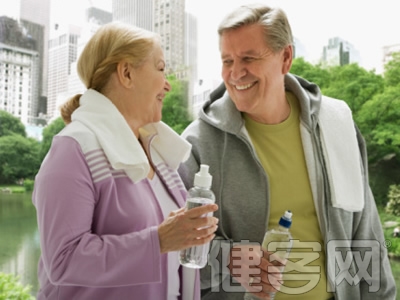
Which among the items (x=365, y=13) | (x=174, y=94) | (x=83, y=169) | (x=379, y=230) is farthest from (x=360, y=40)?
(x=83, y=169)

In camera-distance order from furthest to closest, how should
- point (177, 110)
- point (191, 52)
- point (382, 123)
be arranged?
point (382, 123) < point (191, 52) < point (177, 110)

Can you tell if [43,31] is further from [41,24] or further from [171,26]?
[171,26]

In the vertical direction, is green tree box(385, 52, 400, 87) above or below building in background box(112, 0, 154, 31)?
below

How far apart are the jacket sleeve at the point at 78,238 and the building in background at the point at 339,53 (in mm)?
2186

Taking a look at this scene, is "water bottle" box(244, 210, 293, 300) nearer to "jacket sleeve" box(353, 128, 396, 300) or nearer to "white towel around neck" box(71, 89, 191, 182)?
"jacket sleeve" box(353, 128, 396, 300)

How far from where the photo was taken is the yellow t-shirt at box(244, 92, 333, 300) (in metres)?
1.35

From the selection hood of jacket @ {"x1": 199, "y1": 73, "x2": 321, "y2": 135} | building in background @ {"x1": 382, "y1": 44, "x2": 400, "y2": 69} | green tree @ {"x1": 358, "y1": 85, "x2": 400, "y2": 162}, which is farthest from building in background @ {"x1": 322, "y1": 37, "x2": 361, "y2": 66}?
hood of jacket @ {"x1": 199, "y1": 73, "x2": 321, "y2": 135}

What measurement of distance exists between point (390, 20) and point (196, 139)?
182 centimetres

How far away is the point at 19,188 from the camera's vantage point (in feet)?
8.48

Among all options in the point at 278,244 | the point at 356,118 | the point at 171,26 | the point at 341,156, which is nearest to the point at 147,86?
the point at 278,244

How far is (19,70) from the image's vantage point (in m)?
2.50

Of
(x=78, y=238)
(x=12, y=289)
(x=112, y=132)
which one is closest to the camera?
(x=78, y=238)

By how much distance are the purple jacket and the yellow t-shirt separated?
48cm

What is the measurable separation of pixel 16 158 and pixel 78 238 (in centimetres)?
183
